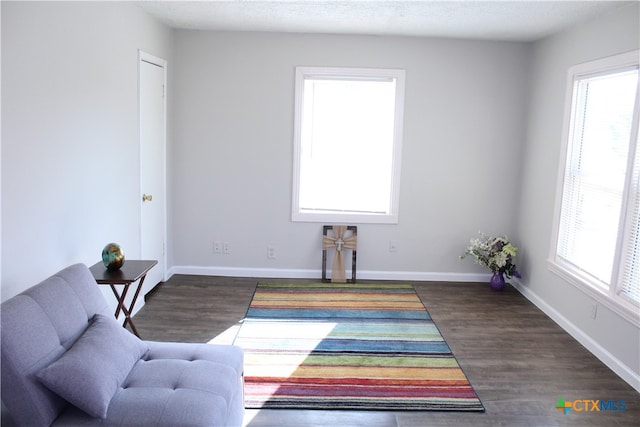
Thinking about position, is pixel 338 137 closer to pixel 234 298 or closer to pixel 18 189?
pixel 234 298

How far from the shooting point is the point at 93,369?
1.92m

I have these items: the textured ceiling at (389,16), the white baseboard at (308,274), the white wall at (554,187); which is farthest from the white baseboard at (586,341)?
the textured ceiling at (389,16)

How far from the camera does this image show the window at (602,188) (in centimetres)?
322

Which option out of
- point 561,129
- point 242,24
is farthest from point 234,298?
point 561,129

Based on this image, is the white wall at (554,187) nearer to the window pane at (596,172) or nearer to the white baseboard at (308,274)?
the window pane at (596,172)

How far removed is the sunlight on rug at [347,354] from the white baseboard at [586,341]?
1.02m

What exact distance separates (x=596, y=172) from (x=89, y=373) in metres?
3.53

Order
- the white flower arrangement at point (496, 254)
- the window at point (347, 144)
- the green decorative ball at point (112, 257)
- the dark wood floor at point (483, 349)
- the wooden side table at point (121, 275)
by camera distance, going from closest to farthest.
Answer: the dark wood floor at point (483, 349) < the wooden side table at point (121, 275) < the green decorative ball at point (112, 257) < the white flower arrangement at point (496, 254) < the window at point (347, 144)

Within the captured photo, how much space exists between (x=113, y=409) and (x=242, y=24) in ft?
11.5

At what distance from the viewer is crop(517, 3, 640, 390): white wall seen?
10.7 ft

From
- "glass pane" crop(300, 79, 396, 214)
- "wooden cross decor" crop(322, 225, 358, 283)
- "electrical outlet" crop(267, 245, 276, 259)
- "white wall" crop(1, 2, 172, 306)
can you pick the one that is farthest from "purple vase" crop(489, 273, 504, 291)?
"white wall" crop(1, 2, 172, 306)

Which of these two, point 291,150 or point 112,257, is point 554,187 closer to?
point 291,150

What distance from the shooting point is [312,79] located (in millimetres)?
4848

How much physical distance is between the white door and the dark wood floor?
40 centimetres
